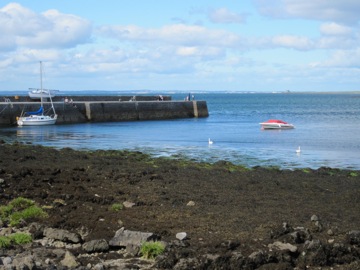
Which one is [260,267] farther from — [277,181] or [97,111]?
[97,111]

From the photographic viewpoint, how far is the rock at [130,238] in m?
12.9

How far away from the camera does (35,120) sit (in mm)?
66125

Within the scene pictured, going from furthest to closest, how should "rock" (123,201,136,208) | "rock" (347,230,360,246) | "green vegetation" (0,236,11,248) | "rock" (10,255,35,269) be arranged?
"rock" (123,201,136,208), "rock" (347,230,360,246), "green vegetation" (0,236,11,248), "rock" (10,255,35,269)

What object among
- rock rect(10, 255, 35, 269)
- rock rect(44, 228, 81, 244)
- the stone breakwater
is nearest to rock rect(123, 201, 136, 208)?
Result: the stone breakwater

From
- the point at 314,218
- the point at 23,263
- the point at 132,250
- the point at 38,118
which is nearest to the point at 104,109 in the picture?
the point at 38,118

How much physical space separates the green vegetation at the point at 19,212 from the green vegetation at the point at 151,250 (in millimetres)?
4086

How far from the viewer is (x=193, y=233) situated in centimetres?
1433

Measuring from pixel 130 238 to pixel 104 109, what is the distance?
65.6 m

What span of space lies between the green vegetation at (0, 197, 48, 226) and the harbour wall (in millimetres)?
49863

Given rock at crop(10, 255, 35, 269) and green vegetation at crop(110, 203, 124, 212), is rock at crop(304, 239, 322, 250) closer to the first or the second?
rock at crop(10, 255, 35, 269)

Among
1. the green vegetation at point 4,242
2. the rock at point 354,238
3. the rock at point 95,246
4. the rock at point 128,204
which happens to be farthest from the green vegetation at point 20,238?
the rock at point 354,238

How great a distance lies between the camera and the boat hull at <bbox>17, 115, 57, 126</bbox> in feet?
215

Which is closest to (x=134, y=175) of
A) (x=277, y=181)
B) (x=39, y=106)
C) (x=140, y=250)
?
(x=277, y=181)

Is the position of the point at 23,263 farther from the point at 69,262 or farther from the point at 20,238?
the point at 20,238
